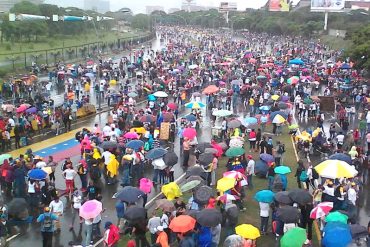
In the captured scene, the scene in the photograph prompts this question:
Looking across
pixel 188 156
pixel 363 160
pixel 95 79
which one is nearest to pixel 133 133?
pixel 188 156

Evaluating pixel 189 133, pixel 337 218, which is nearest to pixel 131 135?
pixel 189 133

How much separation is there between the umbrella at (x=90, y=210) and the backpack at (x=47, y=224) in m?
0.77

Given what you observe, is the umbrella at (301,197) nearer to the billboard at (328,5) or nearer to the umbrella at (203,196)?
the umbrella at (203,196)

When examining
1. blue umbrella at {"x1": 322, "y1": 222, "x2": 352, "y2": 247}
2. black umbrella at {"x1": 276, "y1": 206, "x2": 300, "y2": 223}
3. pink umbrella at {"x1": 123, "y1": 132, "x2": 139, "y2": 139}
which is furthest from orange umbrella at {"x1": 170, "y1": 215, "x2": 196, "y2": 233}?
pink umbrella at {"x1": 123, "y1": 132, "x2": 139, "y2": 139}

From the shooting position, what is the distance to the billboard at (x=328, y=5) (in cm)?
9650

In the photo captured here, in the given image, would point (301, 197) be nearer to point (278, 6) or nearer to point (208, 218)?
point (208, 218)

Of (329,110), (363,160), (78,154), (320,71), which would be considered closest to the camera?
(363,160)

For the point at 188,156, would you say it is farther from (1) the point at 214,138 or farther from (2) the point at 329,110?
(2) the point at 329,110

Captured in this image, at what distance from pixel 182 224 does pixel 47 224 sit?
3523 millimetres

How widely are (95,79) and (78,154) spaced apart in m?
19.7

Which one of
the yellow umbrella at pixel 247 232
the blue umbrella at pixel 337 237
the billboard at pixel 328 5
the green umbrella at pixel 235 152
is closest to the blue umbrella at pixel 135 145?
the green umbrella at pixel 235 152

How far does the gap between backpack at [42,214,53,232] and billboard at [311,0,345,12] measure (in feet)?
303

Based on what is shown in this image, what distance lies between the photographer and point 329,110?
95.3ft

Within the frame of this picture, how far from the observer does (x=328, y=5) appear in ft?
316
